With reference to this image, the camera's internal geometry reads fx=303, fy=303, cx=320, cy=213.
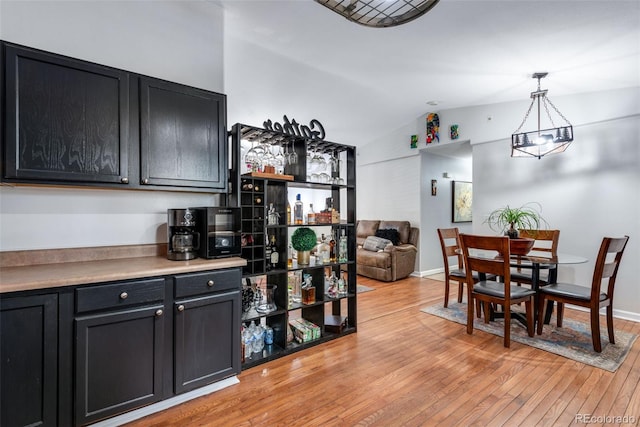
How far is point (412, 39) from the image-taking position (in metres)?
2.88

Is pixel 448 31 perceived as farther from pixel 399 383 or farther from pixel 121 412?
pixel 121 412


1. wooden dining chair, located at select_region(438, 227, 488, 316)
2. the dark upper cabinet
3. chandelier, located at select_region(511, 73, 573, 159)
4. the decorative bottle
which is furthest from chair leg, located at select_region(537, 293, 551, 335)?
the dark upper cabinet

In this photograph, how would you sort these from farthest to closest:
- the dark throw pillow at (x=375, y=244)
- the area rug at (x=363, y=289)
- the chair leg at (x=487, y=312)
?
the dark throw pillow at (x=375, y=244) < the area rug at (x=363, y=289) < the chair leg at (x=487, y=312)

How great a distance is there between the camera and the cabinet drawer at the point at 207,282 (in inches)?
74.7

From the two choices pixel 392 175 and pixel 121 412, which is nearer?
pixel 121 412

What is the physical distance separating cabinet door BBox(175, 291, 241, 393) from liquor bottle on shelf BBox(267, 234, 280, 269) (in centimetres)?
53

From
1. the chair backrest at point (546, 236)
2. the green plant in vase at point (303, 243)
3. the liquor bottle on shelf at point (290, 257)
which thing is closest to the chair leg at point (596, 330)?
the chair backrest at point (546, 236)

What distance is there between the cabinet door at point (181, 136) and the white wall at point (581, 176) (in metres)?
4.12

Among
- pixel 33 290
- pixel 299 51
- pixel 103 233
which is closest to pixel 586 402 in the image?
pixel 33 290

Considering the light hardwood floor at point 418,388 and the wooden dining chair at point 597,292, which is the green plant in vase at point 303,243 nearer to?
the light hardwood floor at point 418,388

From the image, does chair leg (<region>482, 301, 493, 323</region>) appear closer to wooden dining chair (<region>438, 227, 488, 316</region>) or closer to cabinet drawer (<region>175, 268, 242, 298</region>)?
wooden dining chair (<region>438, 227, 488, 316</region>)

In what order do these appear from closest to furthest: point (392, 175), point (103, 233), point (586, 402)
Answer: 1. point (586, 402)
2. point (103, 233)
3. point (392, 175)

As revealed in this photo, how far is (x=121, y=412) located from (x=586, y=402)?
2.90 metres

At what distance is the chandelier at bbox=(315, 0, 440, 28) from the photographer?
4.29 feet
